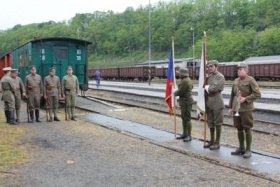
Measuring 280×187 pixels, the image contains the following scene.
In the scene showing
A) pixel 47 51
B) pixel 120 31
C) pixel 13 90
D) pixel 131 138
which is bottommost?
pixel 131 138

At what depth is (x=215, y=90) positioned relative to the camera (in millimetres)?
8492

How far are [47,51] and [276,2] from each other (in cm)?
10999

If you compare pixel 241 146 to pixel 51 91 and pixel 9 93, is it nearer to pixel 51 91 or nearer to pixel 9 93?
pixel 51 91

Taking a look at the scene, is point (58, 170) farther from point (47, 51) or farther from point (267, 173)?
point (47, 51)

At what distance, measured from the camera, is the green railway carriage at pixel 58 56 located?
18.4 meters

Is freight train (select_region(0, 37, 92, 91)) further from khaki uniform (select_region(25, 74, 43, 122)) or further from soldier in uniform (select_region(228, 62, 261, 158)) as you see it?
soldier in uniform (select_region(228, 62, 261, 158))

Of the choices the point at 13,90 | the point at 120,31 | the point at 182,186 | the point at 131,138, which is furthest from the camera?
the point at 120,31

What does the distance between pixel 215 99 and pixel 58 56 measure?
11947 millimetres

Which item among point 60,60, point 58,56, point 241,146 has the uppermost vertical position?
point 58,56

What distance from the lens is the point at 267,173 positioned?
257 inches

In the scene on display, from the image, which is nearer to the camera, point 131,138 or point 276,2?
point 131,138

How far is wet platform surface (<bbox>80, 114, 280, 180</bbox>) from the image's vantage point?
6.96m

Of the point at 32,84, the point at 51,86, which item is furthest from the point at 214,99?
the point at 32,84

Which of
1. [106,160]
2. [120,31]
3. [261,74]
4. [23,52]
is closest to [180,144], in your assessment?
[106,160]
